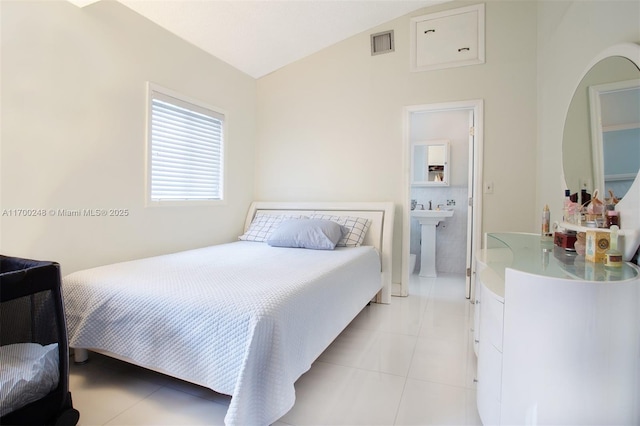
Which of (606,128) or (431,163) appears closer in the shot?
(606,128)

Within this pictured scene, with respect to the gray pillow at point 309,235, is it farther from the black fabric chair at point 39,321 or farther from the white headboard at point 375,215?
the black fabric chair at point 39,321

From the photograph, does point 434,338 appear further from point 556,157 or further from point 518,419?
point 556,157

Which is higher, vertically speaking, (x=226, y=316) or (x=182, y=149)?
(x=182, y=149)

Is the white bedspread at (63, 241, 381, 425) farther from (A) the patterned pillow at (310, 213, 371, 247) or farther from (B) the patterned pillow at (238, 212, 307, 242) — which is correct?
(B) the patterned pillow at (238, 212, 307, 242)

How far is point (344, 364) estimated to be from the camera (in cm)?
199

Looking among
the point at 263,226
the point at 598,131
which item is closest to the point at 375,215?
the point at 263,226

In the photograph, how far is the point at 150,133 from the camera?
2.58 m

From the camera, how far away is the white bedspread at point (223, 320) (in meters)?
1.30

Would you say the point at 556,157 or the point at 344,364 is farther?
the point at 556,157

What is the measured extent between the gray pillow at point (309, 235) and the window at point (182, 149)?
886mm

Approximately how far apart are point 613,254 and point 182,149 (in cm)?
302

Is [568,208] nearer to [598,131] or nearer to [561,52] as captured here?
[598,131]

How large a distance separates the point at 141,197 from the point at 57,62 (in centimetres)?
99

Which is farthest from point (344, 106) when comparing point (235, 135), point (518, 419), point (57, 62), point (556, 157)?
point (518, 419)
